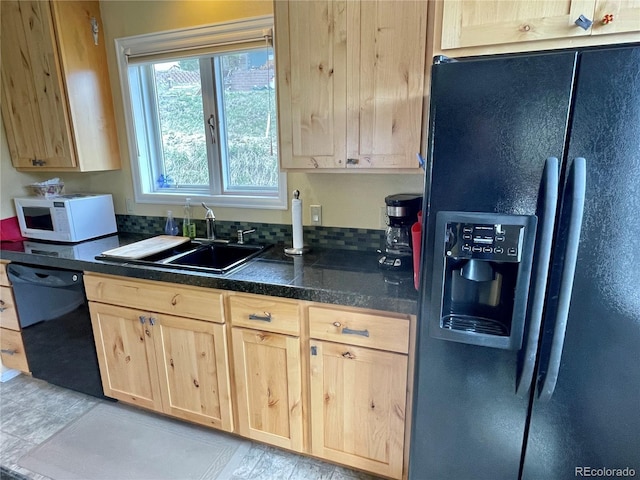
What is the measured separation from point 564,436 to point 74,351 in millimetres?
2370

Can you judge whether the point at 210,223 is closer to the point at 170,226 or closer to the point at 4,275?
the point at 170,226

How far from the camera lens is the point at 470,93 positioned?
1.02 metres

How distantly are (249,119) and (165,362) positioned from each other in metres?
1.41

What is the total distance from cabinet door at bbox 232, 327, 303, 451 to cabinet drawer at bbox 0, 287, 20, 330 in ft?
5.13

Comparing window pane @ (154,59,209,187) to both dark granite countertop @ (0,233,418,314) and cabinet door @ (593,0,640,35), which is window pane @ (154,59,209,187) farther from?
cabinet door @ (593,0,640,35)

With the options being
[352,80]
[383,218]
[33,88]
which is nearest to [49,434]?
[33,88]

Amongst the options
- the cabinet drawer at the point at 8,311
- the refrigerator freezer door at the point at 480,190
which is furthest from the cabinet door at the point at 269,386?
the cabinet drawer at the point at 8,311

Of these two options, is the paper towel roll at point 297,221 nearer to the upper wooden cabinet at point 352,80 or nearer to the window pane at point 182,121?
the upper wooden cabinet at point 352,80

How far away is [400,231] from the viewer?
5.50 ft

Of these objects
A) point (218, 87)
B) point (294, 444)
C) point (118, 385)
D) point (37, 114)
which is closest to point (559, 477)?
point (294, 444)

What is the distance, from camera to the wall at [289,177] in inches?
75.0

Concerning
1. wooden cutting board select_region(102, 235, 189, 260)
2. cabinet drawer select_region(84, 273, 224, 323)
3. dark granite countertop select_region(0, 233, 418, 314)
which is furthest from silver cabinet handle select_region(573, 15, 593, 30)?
wooden cutting board select_region(102, 235, 189, 260)

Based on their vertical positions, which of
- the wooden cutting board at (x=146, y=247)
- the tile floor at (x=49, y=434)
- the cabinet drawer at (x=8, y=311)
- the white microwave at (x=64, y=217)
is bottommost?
the tile floor at (x=49, y=434)

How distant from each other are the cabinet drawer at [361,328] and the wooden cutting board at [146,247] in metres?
1.01
